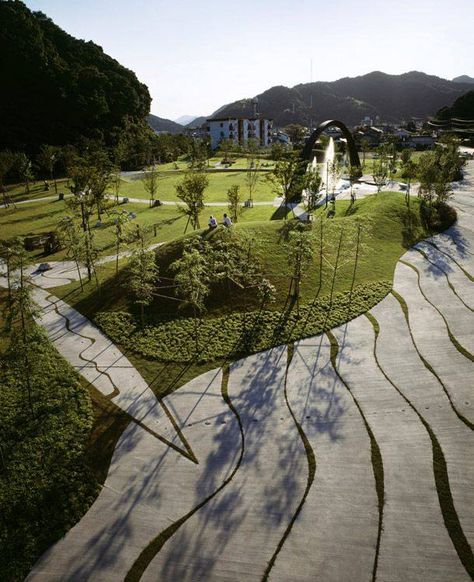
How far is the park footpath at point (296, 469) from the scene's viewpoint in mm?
11031

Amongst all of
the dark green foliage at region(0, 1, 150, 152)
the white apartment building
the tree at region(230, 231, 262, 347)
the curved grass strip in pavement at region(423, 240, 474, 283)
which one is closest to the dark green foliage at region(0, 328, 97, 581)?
the tree at region(230, 231, 262, 347)

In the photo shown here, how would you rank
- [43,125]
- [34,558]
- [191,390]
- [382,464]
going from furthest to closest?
1. [43,125]
2. [191,390]
3. [382,464]
4. [34,558]

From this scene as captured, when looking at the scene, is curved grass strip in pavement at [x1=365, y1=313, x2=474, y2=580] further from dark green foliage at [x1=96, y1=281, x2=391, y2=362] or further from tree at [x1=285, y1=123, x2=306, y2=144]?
tree at [x1=285, y1=123, x2=306, y2=144]

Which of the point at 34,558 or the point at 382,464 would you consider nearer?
the point at 34,558

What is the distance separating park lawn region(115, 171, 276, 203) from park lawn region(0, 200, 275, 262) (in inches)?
185

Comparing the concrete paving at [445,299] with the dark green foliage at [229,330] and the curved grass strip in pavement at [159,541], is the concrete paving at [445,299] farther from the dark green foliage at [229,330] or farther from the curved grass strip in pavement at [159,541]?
the curved grass strip in pavement at [159,541]

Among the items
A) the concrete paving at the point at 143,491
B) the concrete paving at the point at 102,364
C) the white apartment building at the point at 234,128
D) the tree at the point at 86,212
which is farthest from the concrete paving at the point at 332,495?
the white apartment building at the point at 234,128

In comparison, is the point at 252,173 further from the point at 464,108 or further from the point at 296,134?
the point at 464,108

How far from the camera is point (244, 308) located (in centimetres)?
2284

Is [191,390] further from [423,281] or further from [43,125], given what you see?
[43,125]

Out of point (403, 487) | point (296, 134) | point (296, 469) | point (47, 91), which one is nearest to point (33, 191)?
point (47, 91)

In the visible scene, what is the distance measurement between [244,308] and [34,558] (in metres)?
14.8

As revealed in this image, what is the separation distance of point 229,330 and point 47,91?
87044 mm

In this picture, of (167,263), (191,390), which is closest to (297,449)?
(191,390)
